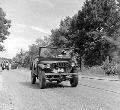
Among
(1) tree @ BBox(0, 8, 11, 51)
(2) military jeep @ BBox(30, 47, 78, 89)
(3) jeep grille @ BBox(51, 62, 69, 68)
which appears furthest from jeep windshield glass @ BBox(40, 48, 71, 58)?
(1) tree @ BBox(0, 8, 11, 51)

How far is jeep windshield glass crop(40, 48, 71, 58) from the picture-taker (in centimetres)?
1512

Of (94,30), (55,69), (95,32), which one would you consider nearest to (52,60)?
(55,69)

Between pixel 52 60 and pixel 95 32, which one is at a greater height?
pixel 95 32

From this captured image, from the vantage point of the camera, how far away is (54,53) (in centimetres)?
1538

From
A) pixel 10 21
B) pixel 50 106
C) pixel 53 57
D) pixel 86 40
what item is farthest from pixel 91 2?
pixel 50 106

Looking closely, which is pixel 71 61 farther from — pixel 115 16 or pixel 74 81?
pixel 115 16

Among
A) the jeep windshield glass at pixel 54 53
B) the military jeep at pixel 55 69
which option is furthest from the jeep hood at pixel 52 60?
the jeep windshield glass at pixel 54 53

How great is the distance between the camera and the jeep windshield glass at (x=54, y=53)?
15.1 meters

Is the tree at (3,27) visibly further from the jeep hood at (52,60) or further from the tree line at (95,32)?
the jeep hood at (52,60)

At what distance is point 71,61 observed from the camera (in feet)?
47.7

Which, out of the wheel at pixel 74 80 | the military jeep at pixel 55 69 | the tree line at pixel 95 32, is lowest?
the wheel at pixel 74 80

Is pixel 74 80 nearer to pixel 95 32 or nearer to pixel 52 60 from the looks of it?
pixel 52 60

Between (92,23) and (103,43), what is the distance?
3839 millimetres

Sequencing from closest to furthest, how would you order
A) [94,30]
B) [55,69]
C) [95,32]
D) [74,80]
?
[55,69] < [74,80] < [95,32] < [94,30]
